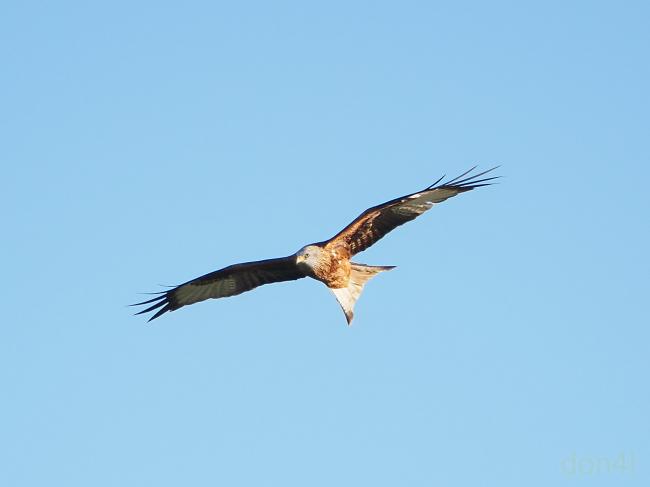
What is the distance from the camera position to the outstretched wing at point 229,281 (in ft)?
55.2

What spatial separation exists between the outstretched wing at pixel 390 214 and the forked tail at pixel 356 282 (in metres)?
0.28

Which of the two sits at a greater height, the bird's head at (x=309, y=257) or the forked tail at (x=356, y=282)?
the bird's head at (x=309, y=257)

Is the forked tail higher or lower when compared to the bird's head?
lower

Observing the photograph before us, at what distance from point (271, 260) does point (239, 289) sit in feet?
2.84

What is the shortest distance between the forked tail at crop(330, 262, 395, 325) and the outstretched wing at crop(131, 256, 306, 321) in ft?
2.44

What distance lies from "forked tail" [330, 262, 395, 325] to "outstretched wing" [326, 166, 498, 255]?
0.28 metres

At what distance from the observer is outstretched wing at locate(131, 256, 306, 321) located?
663 inches

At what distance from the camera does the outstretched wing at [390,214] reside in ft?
52.1

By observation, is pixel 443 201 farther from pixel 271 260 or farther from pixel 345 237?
Answer: pixel 271 260

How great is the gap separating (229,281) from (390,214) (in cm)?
256

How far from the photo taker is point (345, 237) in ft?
52.9

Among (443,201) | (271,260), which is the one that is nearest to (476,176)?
(443,201)

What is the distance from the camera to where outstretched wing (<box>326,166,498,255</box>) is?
15891 millimetres

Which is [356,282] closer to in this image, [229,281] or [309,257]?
[309,257]
